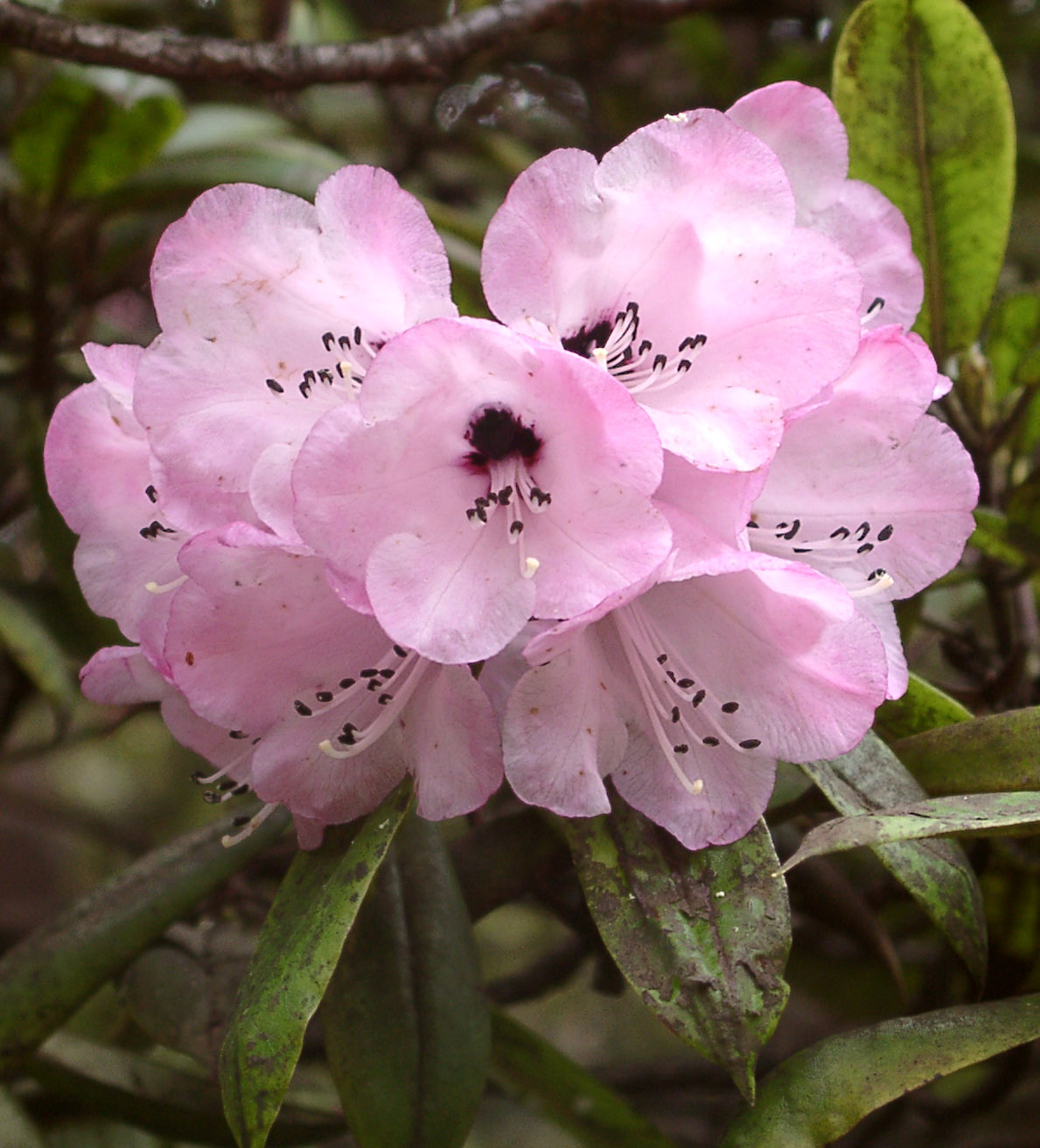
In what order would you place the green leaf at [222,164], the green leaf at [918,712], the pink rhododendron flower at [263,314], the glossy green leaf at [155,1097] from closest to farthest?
the pink rhododendron flower at [263,314] < the green leaf at [918,712] < the glossy green leaf at [155,1097] < the green leaf at [222,164]

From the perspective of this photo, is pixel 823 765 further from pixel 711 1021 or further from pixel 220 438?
pixel 220 438

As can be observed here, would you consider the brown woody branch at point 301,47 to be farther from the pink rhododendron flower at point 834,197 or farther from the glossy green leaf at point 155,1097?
the glossy green leaf at point 155,1097

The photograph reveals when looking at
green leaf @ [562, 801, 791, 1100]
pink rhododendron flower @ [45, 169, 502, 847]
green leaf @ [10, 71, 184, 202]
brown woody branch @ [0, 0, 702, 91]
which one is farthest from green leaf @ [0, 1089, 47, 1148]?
green leaf @ [10, 71, 184, 202]

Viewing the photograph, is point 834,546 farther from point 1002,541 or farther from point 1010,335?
point 1010,335

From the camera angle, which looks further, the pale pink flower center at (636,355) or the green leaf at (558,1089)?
the green leaf at (558,1089)

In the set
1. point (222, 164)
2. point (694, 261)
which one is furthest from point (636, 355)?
point (222, 164)

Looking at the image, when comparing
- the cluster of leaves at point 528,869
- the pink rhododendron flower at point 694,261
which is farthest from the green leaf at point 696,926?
the pink rhododendron flower at point 694,261
